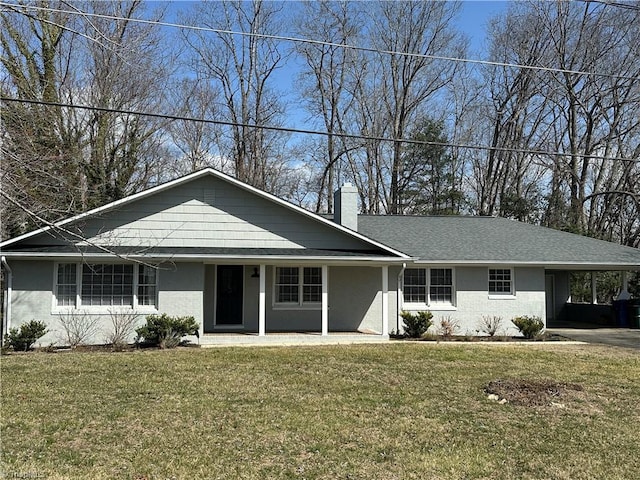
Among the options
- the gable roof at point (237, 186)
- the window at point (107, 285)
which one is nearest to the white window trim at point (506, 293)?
the gable roof at point (237, 186)

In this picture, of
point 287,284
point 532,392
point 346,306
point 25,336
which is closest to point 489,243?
point 346,306

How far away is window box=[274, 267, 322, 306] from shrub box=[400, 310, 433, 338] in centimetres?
290

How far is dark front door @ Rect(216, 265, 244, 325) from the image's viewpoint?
1845 centimetres

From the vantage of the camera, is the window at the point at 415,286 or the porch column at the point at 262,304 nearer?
the porch column at the point at 262,304

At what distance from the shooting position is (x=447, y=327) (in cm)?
1872

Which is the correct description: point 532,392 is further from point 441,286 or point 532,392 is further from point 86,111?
point 86,111

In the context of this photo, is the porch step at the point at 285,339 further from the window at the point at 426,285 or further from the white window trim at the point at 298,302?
the window at the point at 426,285

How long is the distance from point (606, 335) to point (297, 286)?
10.7 meters

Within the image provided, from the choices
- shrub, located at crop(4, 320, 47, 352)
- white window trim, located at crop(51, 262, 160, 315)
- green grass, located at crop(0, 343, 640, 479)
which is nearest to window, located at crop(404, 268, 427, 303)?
green grass, located at crop(0, 343, 640, 479)

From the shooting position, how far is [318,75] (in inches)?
1467

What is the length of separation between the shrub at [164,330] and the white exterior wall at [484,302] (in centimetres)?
760

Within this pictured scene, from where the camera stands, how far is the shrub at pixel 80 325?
634 inches

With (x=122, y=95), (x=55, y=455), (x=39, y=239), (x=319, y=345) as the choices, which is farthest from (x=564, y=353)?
(x=122, y=95)

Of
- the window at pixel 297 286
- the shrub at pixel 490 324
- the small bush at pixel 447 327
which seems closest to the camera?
the small bush at pixel 447 327
